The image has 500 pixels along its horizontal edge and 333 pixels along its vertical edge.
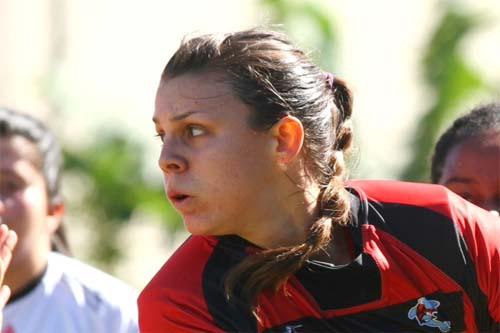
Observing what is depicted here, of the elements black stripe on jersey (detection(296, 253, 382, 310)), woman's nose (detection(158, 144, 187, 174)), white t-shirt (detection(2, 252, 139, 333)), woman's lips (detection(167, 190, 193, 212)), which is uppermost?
woman's nose (detection(158, 144, 187, 174))

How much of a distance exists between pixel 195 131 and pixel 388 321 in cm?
65

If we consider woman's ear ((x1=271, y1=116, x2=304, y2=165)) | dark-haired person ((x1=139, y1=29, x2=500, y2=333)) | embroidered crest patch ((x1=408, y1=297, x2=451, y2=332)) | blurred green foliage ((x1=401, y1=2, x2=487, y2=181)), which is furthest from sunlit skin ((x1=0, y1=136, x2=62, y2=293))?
blurred green foliage ((x1=401, y1=2, x2=487, y2=181))

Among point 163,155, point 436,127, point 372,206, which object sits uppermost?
point 163,155

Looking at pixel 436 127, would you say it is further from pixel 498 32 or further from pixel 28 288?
pixel 28 288

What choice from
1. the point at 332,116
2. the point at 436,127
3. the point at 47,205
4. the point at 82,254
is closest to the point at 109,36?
the point at 82,254

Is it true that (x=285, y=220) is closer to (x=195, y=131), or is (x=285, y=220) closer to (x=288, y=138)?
(x=288, y=138)

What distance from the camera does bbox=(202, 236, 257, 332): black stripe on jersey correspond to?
8.87 ft

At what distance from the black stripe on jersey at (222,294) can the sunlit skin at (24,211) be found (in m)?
1.25

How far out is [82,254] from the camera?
7062mm

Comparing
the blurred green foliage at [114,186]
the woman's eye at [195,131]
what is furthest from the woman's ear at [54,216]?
the blurred green foliage at [114,186]

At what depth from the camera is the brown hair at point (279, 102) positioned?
9.05 ft

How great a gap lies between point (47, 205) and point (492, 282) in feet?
5.88

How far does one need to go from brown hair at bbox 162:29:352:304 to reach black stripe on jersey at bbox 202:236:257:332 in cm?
3

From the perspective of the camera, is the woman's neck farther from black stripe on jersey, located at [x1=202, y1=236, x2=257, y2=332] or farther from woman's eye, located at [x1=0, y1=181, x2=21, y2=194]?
woman's eye, located at [x1=0, y1=181, x2=21, y2=194]
